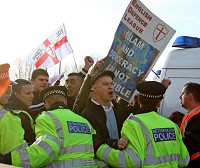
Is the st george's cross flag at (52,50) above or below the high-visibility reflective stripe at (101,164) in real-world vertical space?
above

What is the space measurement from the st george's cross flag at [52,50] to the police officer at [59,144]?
223 inches

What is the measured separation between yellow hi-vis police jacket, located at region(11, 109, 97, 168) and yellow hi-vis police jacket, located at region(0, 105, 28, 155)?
0.07 metres

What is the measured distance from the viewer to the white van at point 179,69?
19.5 ft

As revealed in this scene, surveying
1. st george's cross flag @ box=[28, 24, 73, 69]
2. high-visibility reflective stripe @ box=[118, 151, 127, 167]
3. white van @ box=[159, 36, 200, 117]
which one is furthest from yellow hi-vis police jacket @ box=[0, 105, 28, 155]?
st george's cross flag @ box=[28, 24, 73, 69]

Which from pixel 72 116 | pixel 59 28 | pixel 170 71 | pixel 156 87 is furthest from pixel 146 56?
pixel 59 28

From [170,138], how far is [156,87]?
1.62 ft

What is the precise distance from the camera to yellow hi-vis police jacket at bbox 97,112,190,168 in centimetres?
392

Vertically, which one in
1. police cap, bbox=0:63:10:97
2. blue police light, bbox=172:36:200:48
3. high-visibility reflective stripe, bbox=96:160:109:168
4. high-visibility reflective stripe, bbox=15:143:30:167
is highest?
blue police light, bbox=172:36:200:48

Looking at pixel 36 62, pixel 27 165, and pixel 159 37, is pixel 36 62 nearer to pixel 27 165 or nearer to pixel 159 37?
pixel 159 37

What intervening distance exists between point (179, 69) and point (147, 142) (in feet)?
8.14

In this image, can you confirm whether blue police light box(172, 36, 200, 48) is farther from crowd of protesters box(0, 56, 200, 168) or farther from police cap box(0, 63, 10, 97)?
police cap box(0, 63, 10, 97)

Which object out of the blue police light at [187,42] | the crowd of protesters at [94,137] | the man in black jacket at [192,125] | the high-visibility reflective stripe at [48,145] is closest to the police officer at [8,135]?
the crowd of protesters at [94,137]

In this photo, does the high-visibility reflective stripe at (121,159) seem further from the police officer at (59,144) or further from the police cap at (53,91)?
the police cap at (53,91)

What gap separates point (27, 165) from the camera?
12.0 ft
